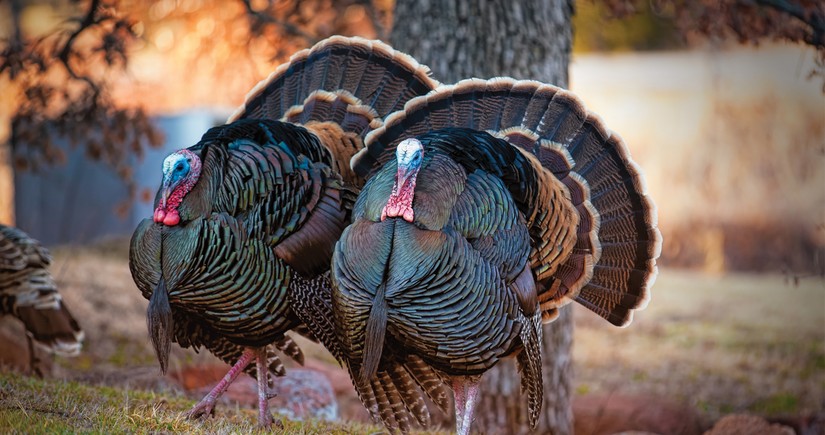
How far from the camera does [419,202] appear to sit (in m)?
3.58

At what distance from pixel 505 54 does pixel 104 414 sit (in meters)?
3.09

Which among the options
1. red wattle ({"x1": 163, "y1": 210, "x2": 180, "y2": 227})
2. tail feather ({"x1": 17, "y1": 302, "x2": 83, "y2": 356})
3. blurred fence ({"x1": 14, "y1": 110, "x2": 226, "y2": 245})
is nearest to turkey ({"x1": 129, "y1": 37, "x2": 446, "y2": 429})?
red wattle ({"x1": 163, "y1": 210, "x2": 180, "y2": 227})

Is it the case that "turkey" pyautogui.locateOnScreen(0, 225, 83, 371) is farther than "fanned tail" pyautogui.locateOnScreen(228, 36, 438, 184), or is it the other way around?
"turkey" pyautogui.locateOnScreen(0, 225, 83, 371)

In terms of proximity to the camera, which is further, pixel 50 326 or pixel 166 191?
pixel 50 326

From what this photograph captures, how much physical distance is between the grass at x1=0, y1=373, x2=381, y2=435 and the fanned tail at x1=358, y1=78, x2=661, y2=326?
4.24 feet

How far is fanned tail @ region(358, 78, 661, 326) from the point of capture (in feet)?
14.1

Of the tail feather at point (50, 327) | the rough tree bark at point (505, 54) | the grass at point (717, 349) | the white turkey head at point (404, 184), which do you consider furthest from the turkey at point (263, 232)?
the grass at point (717, 349)

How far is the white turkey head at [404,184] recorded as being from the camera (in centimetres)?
353

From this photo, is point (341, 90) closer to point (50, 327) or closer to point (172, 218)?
point (172, 218)

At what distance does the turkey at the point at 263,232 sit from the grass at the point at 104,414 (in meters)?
0.23

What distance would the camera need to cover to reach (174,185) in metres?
3.76

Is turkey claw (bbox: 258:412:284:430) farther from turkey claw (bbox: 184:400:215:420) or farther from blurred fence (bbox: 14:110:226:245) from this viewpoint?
blurred fence (bbox: 14:110:226:245)

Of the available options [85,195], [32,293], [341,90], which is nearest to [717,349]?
[341,90]

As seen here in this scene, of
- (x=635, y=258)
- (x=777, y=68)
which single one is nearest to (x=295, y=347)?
(x=635, y=258)
